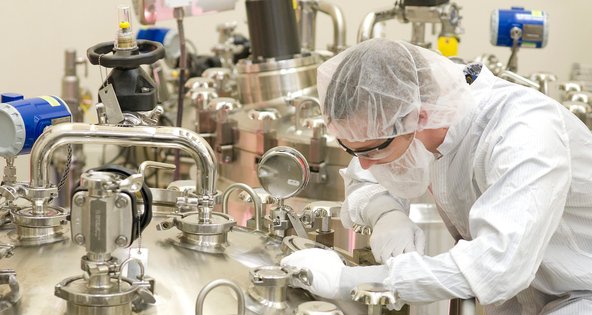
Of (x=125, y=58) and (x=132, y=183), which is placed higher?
(x=125, y=58)

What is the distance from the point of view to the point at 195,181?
6.48 ft

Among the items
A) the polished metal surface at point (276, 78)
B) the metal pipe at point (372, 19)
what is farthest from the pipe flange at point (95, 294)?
the metal pipe at point (372, 19)

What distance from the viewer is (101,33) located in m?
3.68

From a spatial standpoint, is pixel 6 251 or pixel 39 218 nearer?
pixel 6 251

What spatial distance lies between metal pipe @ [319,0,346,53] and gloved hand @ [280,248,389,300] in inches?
59.6

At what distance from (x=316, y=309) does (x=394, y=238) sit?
38 cm

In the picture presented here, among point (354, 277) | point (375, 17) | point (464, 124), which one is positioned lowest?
point (354, 277)

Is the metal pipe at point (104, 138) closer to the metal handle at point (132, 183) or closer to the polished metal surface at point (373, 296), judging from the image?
the metal handle at point (132, 183)

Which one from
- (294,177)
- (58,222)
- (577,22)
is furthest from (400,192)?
(577,22)

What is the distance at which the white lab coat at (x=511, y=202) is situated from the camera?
147 cm

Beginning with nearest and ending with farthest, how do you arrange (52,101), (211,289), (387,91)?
1. (211,289)
2. (387,91)
3. (52,101)

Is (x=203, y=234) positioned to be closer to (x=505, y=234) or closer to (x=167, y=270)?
(x=167, y=270)

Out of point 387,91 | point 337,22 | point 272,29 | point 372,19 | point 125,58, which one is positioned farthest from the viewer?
point 337,22

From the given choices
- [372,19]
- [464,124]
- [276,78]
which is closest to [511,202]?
[464,124]
